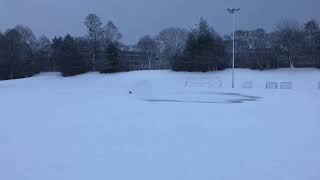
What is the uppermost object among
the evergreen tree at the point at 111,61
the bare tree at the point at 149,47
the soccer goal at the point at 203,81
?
the bare tree at the point at 149,47

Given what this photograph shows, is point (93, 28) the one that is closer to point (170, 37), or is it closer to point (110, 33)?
point (110, 33)

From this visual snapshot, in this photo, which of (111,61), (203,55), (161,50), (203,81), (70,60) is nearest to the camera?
(203,81)

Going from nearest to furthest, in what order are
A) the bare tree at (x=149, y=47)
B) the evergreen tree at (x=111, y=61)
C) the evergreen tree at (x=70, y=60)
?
the evergreen tree at (x=111, y=61) → the evergreen tree at (x=70, y=60) → the bare tree at (x=149, y=47)

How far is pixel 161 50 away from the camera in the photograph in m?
87.6

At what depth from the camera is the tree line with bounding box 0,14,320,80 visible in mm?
63156

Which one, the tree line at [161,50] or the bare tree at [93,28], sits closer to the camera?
the tree line at [161,50]

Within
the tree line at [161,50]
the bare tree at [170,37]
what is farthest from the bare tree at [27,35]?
the bare tree at [170,37]

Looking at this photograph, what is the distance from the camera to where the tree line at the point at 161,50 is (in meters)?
63.2

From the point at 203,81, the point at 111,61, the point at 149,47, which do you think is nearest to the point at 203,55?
the point at 203,81

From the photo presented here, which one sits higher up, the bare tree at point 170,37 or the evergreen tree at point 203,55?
the bare tree at point 170,37

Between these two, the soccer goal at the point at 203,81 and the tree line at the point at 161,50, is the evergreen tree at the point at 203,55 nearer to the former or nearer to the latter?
the tree line at the point at 161,50

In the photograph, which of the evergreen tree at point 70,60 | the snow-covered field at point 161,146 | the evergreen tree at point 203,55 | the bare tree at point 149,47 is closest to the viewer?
the snow-covered field at point 161,146

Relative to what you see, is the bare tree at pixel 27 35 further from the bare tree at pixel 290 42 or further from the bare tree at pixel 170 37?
the bare tree at pixel 290 42

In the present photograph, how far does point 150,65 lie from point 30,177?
238 ft
